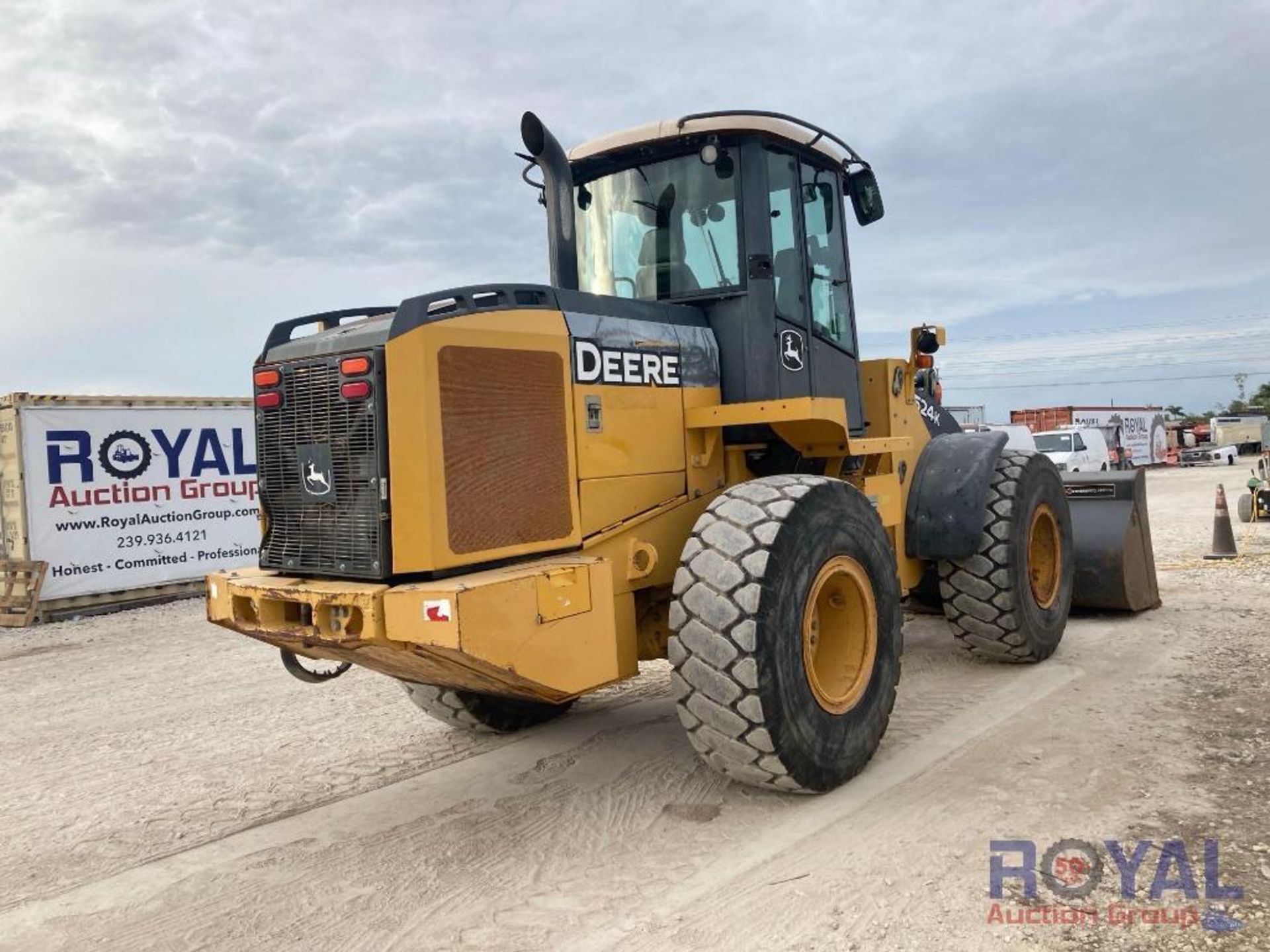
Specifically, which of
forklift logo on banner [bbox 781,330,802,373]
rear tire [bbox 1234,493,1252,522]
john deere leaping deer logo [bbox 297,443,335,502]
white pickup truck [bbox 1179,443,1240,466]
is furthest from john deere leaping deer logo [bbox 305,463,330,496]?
white pickup truck [bbox 1179,443,1240,466]

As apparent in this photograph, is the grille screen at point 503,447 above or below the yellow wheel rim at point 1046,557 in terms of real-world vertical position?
above

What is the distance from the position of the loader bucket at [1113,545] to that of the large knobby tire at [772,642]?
3867 millimetres

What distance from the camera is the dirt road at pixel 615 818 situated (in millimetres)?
3289

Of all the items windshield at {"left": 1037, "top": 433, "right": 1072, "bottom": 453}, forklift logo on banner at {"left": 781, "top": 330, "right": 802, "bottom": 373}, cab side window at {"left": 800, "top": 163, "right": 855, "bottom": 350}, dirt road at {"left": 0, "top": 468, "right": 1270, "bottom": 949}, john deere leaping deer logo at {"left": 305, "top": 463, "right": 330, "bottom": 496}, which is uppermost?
cab side window at {"left": 800, "top": 163, "right": 855, "bottom": 350}

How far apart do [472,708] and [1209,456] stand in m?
46.0

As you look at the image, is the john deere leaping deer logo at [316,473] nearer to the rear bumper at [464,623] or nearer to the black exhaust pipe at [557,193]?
the rear bumper at [464,623]

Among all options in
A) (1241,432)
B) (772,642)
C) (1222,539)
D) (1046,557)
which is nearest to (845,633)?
(772,642)

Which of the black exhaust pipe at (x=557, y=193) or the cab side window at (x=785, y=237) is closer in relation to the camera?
the black exhaust pipe at (x=557, y=193)

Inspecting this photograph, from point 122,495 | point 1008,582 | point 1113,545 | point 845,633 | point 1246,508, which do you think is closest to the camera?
point 845,633

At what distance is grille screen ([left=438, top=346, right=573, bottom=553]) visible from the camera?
3.73 m

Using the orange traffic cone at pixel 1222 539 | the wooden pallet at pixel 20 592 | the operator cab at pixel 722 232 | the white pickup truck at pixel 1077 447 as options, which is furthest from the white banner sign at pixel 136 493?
the white pickup truck at pixel 1077 447

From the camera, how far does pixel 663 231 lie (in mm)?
5133

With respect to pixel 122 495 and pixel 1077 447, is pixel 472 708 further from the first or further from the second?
pixel 1077 447

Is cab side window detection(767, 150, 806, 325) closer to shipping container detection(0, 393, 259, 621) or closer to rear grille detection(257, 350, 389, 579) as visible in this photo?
rear grille detection(257, 350, 389, 579)
